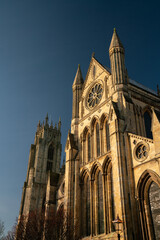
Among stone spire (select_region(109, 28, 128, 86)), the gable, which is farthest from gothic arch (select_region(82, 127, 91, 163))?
stone spire (select_region(109, 28, 128, 86))

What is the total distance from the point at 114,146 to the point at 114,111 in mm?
3460

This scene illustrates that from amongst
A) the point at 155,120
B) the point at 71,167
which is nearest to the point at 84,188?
the point at 71,167

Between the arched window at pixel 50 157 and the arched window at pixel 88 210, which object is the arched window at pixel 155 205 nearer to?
the arched window at pixel 88 210

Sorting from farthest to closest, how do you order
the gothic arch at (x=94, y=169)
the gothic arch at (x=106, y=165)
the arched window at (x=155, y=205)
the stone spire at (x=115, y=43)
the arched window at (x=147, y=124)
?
the stone spire at (x=115, y=43), the arched window at (x=147, y=124), the gothic arch at (x=94, y=169), the gothic arch at (x=106, y=165), the arched window at (x=155, y=205)

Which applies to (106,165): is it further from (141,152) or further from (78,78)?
(78,78)

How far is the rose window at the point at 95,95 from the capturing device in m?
30.1

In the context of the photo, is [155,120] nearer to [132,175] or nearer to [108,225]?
[132,175]

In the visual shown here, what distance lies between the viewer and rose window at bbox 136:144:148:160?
19797 millimetres

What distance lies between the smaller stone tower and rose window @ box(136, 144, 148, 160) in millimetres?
17605

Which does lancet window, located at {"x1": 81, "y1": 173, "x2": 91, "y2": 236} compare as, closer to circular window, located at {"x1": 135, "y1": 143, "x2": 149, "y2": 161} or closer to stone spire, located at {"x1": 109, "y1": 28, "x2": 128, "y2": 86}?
circular window, located at {"x1": 135, "y1": 143, "x2": 149, "y2": 161}

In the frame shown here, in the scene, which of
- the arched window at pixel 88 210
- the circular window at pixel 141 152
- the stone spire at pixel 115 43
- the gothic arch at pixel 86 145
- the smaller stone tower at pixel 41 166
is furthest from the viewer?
the smaller stone tower at pixel 41 166

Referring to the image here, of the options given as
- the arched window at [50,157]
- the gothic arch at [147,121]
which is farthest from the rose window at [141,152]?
the arched window at [50,157]

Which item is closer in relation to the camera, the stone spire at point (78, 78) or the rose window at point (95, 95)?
the rose window at point (95, 95)

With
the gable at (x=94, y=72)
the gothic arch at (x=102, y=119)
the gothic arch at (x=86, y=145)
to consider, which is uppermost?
the gable at (x=94, y=72)
